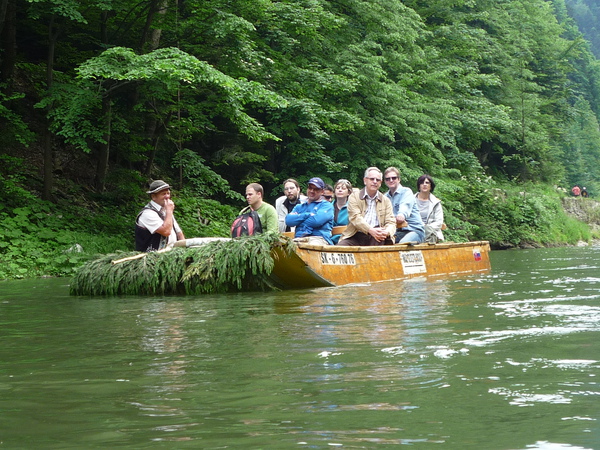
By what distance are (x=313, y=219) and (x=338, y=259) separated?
1015 millimetres

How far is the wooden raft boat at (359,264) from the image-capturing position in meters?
9.97

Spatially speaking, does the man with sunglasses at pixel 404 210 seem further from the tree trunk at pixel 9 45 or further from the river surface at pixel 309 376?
the tree trunk at pixel 9 45

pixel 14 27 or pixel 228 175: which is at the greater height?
pixel 14 27

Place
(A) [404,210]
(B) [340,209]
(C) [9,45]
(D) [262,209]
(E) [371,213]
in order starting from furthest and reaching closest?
1. (C) [9,45]
2. (B) [340,209]
3. (A) [404,210]
4. (E) [371,213]
5. (D) [262,209]

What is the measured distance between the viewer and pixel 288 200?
1281 cm

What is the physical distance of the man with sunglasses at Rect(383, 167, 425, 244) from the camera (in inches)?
479

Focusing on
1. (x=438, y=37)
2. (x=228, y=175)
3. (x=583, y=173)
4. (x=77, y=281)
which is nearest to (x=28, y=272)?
(x=77, y=281)

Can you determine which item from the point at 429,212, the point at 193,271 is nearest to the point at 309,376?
the point at 193,271

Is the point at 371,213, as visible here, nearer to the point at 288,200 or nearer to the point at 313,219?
the point at 313,219

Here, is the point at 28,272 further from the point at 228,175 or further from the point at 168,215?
the point at 228,175

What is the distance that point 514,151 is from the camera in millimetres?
40719

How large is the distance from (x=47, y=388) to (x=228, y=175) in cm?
1829

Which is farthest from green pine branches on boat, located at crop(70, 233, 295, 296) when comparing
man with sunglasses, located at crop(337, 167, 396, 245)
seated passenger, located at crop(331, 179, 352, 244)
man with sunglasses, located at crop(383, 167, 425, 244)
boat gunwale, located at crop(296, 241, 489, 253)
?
man with sunglasses, located at crop(383, 167, 425, 244)

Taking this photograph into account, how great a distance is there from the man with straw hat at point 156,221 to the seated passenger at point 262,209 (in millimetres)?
1035
